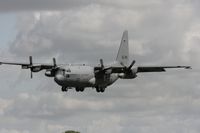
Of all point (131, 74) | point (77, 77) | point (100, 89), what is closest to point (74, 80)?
point (77, 77)

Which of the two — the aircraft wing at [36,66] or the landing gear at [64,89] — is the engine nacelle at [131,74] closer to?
the landing gear at [64,89]

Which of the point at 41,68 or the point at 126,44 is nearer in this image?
the point at 41,68

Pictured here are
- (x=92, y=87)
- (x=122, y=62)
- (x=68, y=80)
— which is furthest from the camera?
(x=122, y=62)

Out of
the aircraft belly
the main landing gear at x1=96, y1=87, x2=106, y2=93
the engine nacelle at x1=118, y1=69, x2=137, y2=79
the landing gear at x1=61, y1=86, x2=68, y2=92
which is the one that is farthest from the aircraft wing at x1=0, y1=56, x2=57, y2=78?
the engine nacelle at x1=118, y1=69, x2=137, y2=79

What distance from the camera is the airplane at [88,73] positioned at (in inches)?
3952

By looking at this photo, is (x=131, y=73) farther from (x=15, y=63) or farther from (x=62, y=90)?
(x=15, y=63)

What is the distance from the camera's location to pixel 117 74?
10975 centimetres

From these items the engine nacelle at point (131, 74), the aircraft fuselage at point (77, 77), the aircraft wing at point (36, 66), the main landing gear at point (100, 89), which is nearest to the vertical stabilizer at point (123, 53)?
the main landing gear at point (100, 89)

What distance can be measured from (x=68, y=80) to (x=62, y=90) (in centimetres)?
431

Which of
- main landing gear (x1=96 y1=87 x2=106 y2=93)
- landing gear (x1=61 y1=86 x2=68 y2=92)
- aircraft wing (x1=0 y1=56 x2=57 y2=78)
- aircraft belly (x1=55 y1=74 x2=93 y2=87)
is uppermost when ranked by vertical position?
aircraft wing (x1=0 y1=56 x2=57 y2=78)

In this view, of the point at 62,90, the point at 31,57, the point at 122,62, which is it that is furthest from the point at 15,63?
the point at 122,62

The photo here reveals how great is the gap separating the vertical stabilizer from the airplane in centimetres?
549

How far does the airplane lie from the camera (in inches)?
3952

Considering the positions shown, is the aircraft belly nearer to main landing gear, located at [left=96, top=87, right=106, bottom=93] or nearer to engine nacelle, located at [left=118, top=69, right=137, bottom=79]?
main landing gear, located at [left=96, top=87, right=106, bottom=93]
